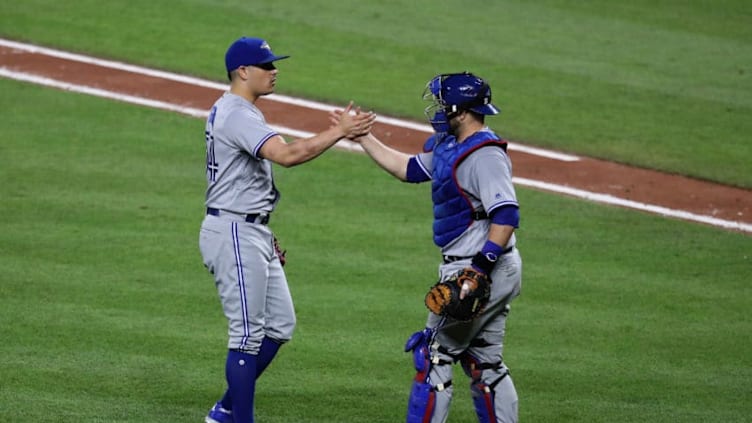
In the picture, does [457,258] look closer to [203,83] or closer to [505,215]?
[505,215]

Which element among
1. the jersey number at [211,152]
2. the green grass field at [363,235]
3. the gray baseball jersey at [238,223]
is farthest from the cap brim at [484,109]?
the green grass field at [363,235]

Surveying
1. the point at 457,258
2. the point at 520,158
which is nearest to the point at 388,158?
the point at 457,258

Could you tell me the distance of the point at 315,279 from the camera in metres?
9.74

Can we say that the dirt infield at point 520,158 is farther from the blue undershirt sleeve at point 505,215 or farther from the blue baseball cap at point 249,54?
the blue baseball cap at point 249,54

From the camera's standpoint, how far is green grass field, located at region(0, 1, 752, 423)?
25.6 feet

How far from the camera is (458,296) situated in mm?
6457

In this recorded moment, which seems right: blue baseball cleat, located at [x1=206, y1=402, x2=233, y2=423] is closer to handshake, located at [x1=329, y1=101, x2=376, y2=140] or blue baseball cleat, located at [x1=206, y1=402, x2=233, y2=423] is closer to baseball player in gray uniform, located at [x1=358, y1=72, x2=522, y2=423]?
baseball player in gray uniform, located at [x1=358, y1=72, x2=522, y2=423]

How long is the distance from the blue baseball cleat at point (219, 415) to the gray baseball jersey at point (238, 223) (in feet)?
1.43

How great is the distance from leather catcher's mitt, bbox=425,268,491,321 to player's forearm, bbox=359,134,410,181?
2.76 ft

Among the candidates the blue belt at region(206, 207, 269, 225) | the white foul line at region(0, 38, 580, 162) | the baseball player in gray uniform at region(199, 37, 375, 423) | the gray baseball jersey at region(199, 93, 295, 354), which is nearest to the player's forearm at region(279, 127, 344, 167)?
the baseball player in gray uniform at region(199, 37, 375, 423)

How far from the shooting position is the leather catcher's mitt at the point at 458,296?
6461mm

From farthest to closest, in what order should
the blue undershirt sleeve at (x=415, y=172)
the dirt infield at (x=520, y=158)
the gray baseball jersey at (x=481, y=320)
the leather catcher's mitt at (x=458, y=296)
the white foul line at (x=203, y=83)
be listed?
1. the white foul line at (x=203, y=83)
2. the dirt infield at (x=520, y=158)
3. the blue undershirt sleeve at (x=415, y=172)
4. the gray baseball jersey at (x=481, y=320)
5. the leather catcher's mitt at (x=458, y=296)

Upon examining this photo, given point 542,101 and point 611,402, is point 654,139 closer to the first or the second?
point 542,101

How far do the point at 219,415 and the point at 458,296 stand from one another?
154 centimetres
